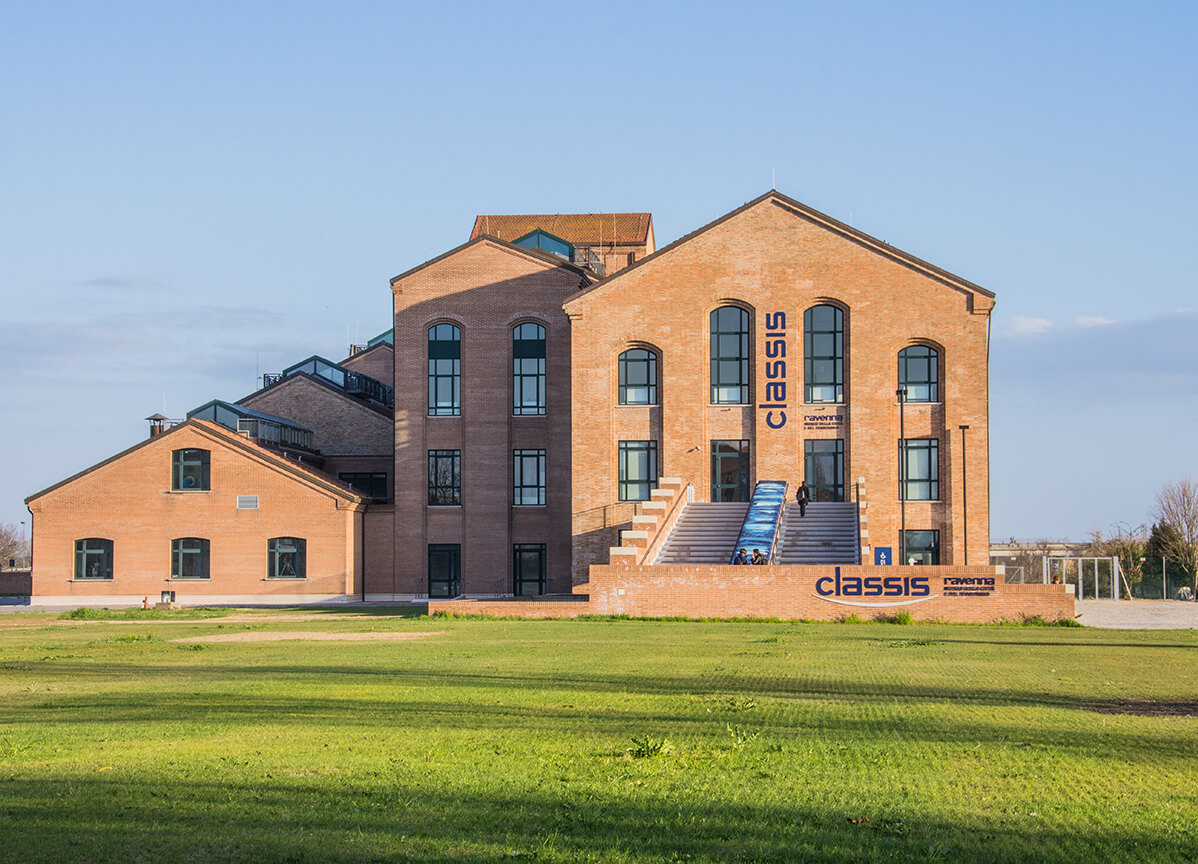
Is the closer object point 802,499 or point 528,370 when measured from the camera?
point 802,499

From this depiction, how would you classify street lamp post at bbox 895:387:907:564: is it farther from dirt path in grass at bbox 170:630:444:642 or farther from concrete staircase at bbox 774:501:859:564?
dirt path in grass at bbox 170:630:444:642

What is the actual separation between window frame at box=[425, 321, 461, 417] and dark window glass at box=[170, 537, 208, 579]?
1119 centimetres

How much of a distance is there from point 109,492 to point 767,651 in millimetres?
38194

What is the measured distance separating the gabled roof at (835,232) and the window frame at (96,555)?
22.0 metres

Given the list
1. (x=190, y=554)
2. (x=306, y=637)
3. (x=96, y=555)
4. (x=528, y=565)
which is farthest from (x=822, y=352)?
(x=96, y=555)

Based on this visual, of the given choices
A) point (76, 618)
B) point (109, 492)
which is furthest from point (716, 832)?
point (109, 492)

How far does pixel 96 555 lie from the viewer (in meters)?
53.4

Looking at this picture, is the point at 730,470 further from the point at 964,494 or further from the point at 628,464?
the point at 964,494

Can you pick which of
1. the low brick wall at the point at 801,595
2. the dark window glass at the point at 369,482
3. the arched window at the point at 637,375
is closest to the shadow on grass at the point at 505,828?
the low brick wall at the point at 801,595

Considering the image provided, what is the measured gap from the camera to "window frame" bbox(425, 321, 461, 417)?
183 ft

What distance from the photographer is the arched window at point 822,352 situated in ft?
162

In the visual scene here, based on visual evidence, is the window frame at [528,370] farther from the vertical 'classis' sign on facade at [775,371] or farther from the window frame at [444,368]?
the vertical 'classis' sign on facade at [775,371]

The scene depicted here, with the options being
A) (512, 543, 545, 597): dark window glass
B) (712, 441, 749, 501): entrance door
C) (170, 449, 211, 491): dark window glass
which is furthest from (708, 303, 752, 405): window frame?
(170, 449, 211, 491): dark window glass

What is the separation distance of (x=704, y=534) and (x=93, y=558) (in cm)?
2642
